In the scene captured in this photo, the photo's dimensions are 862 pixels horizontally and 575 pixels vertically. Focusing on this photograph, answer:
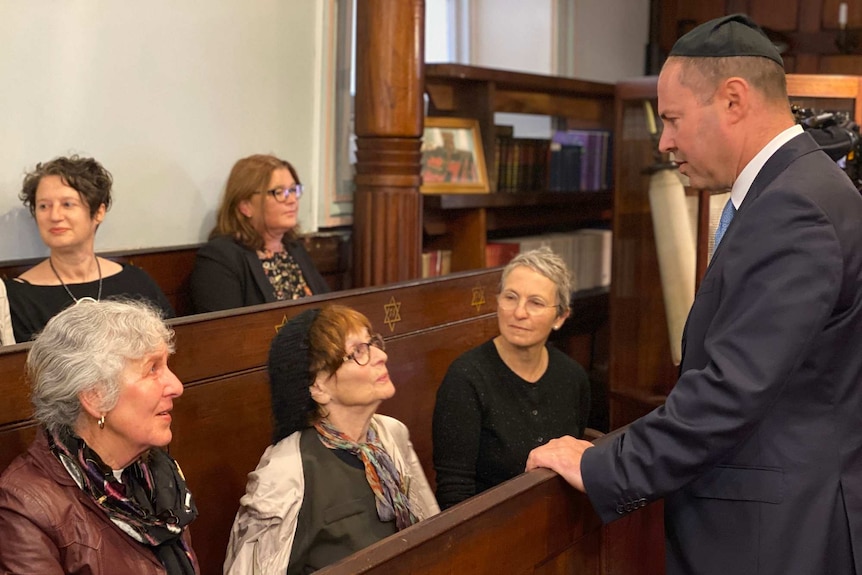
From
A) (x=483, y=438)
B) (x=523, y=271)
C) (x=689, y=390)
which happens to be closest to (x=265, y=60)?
(x=523, y=271)

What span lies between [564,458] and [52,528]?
0.94 m

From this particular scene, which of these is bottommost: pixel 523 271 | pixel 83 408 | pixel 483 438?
pixel 483 438

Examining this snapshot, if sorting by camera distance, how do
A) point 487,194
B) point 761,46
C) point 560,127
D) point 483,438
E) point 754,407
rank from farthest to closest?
point 560,127 → point 487,194 → point 483,438 → point 761,46 → point 754,407

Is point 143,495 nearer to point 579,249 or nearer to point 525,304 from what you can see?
point 525,304

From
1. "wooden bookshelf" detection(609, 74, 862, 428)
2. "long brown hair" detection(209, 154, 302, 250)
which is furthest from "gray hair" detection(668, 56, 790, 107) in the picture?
"wooden bookshelf" detection(609, 74, 862, 428)

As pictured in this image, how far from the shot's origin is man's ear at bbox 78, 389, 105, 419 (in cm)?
186

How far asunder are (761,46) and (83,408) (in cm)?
140

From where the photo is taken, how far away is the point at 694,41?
181 cm

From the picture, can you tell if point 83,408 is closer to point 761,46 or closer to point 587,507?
point 587,507

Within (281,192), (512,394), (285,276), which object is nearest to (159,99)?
(281,192)

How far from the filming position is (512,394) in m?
2.70

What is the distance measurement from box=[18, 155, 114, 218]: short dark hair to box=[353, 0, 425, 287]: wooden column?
138cm

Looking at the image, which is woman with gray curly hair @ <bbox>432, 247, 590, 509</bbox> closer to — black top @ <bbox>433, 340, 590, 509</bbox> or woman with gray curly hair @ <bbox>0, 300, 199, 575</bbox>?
black top @ <bbox>433, 340, 590, 509</bbox>

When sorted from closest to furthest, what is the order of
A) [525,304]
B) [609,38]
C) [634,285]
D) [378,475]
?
[378,475]
[525,304]
[634,285]
[609,38]
